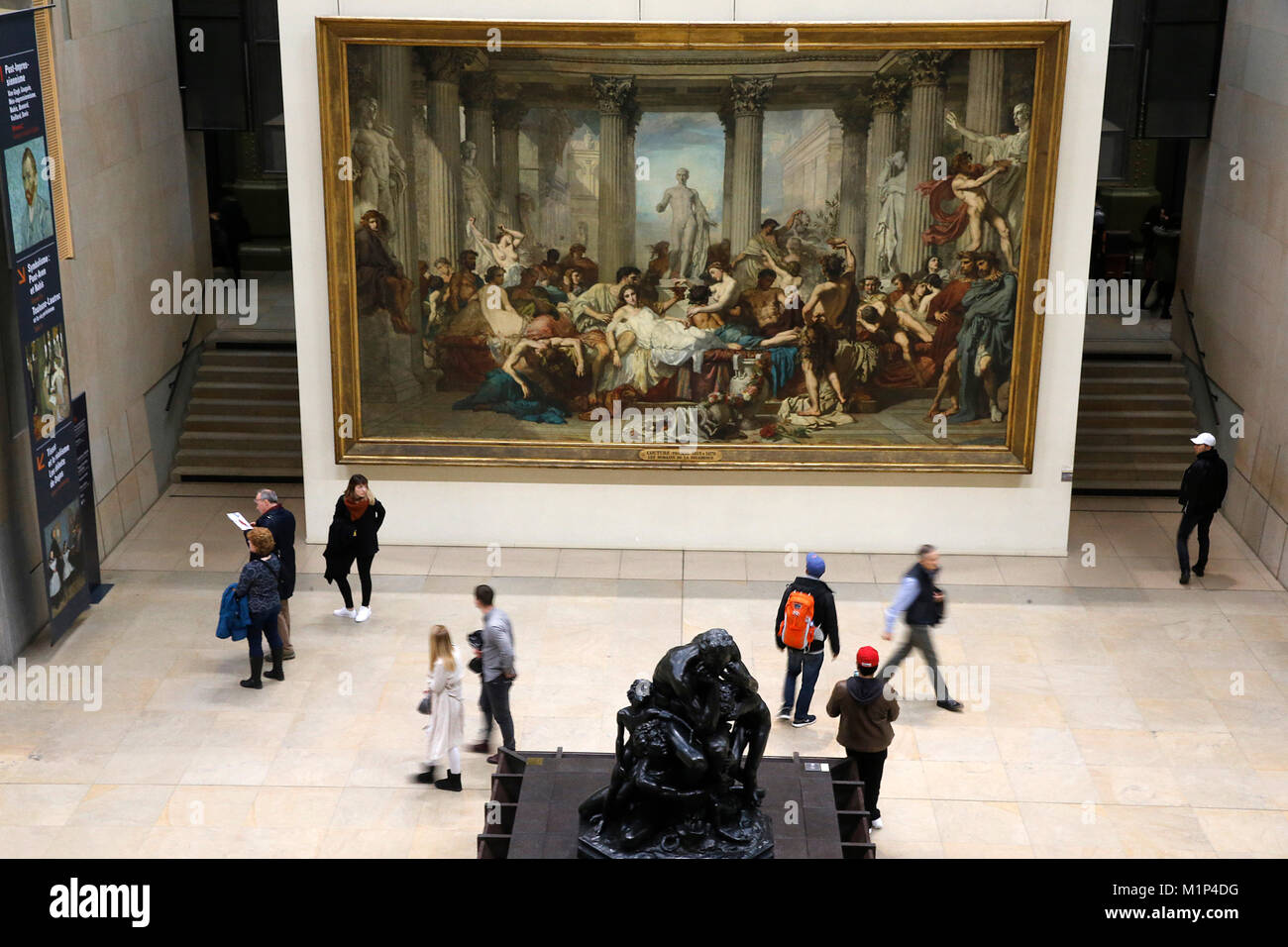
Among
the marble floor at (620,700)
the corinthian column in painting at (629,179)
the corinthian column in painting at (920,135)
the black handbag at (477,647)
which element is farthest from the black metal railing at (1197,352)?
the black handbag at (477,647)

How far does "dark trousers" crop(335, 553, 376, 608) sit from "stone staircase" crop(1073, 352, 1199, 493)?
9225mm

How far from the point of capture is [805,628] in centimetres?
1281

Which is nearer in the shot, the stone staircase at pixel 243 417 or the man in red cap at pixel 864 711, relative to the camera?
the man in red cap at pixel 864 711

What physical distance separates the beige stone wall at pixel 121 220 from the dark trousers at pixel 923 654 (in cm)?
898

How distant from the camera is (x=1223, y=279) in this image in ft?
62.3

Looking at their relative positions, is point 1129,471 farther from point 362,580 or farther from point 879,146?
point 362,580

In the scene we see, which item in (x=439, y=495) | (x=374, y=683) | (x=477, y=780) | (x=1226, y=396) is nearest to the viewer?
(x=477, y=780)

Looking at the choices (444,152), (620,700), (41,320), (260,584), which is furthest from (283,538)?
(444,152)

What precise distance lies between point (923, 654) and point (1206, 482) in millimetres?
4477

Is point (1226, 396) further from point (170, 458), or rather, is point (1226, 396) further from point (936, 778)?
point (170, 458)

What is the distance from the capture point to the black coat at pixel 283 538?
552 inches

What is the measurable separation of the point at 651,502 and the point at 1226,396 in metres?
7.63

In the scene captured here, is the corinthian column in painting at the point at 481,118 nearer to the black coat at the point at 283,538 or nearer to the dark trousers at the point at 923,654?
the black coat at the point at 283,538

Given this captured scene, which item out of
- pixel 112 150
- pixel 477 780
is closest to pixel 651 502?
pixel 477 780
